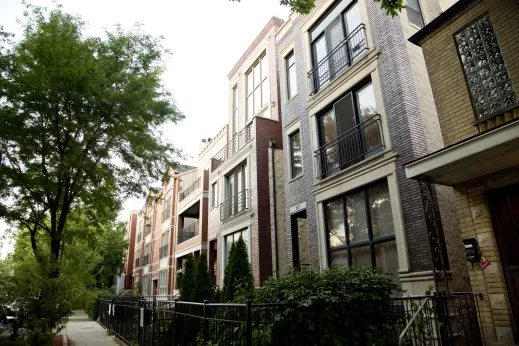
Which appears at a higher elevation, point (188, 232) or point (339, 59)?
point (339, 59)

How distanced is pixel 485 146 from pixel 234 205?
12914mm

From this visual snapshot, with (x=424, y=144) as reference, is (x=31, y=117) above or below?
above

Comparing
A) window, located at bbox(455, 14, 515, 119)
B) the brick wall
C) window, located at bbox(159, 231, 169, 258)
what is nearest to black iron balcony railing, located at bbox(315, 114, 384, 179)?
the brick wall

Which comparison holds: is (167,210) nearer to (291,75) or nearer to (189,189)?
(189,189)

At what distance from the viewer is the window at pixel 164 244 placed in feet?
103

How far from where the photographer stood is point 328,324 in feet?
18.8

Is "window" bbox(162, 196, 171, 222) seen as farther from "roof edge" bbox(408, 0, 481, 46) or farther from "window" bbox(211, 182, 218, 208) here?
"roof edge" bbox(408, 0, 481, 46)

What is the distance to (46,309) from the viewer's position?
10.5 meters

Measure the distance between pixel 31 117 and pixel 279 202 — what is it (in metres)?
9.46

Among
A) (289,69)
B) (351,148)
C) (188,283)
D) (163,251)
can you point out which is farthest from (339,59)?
(163,251)

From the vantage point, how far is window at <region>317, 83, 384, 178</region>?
395 inches

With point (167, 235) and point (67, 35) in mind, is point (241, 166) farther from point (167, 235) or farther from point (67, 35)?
point (167, 235)

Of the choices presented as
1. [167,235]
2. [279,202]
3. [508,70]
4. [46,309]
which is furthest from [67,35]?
[167,235]

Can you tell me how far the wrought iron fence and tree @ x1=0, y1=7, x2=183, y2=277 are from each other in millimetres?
7280
